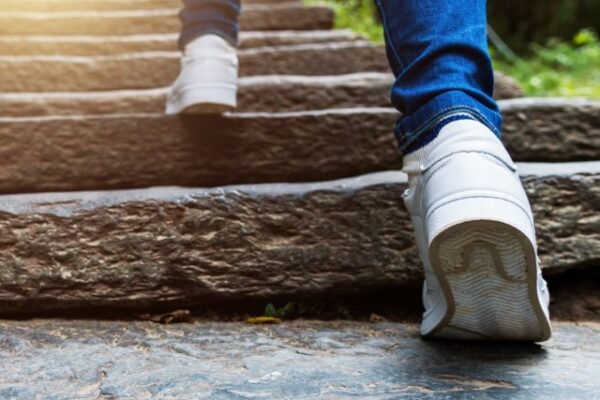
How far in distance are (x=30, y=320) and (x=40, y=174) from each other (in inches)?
17.7

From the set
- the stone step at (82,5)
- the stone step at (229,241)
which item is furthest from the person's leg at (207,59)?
the stone step at (82,5)

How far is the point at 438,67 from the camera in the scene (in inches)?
41.5

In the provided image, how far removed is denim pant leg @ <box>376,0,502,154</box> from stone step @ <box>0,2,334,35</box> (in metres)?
2.59

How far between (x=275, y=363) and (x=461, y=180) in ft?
1.33

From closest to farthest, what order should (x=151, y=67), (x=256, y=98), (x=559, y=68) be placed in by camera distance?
(x=256, y=98), (x=151, y=67), (x=559, y=68)

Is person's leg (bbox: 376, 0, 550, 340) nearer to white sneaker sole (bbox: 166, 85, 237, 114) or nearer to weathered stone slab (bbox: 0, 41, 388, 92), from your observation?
white sneaker sole (bbox: 166, 85, 237, 114)

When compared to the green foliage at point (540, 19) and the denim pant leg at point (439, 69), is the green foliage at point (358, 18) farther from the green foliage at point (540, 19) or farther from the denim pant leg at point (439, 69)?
the green foliage at point (540, 19)

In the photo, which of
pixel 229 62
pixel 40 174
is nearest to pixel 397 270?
pixel 229 62

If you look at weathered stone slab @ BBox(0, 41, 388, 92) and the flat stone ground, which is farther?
weathered stone slab @ BBox(0, 41, 388, 92)

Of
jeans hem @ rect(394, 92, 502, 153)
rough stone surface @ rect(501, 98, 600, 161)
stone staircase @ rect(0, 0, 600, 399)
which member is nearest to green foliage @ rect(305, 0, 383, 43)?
rough stone surface @ rect(501, 98, 600, 161)

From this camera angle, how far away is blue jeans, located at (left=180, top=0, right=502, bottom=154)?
1.05 m

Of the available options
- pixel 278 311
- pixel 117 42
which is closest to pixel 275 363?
pixel 278 311

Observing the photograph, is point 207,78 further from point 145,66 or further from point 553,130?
point 145,66

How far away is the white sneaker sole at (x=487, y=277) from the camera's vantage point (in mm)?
952
